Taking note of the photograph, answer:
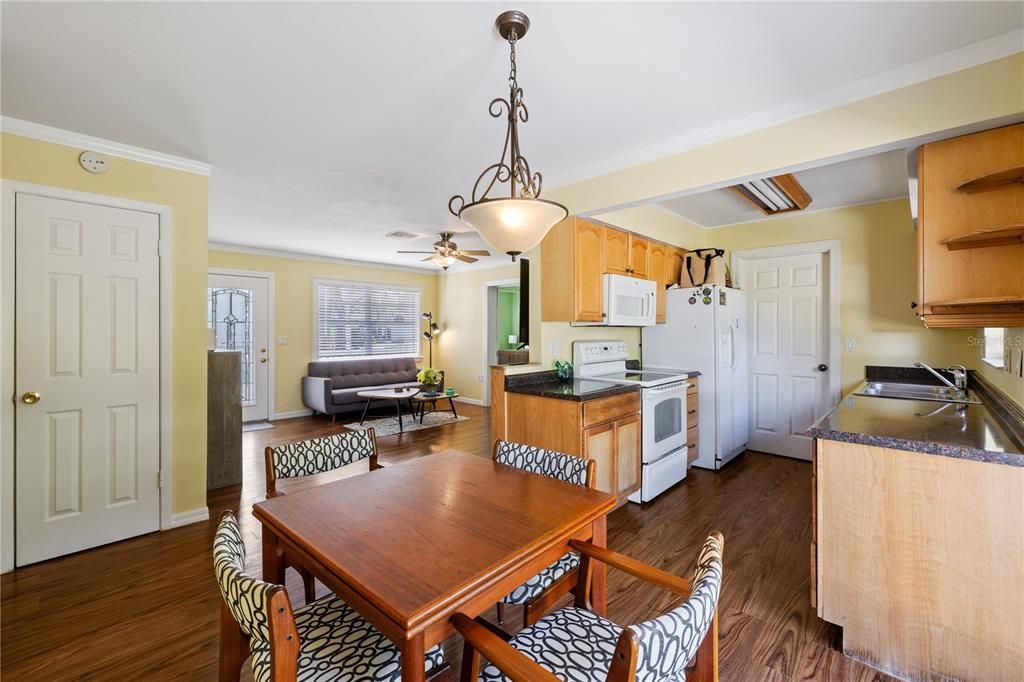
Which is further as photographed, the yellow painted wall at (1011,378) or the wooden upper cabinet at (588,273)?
the wooden upper cabinet at (588,273)

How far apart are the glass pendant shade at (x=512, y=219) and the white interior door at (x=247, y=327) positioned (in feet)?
18.1

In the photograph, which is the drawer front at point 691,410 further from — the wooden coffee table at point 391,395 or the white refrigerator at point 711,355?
the wooden coffee table at point 391,395

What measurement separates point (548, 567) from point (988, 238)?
2129mm

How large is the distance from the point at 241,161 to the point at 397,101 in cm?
147

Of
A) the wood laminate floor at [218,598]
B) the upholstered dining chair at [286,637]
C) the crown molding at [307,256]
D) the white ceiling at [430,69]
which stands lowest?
the wood laminate floor at [218,598]

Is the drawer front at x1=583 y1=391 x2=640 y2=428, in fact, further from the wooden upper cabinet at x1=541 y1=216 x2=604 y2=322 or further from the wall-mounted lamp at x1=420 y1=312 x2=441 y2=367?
the wall-mounted lamp at x1=420 y1=312 x2=441 y2=367

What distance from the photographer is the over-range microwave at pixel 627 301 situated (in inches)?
131

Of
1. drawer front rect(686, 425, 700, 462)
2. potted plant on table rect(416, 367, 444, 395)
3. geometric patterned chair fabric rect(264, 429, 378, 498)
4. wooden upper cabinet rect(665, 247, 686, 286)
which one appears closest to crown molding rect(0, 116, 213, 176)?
geometric patterned chair fabric rect(264, 429, 378, 498)

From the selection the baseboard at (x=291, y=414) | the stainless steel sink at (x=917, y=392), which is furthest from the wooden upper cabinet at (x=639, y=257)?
the baseboard at (x=291, y=414)

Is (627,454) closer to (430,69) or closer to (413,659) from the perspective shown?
(413,659)

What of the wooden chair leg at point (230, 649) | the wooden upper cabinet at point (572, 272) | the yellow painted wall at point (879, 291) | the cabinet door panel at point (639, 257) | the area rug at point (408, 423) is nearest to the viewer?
the wooden chair leg at point (230, 649)

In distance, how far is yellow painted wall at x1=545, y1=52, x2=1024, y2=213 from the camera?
1.67 m

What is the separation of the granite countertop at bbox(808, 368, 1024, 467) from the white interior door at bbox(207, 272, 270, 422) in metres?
6.34

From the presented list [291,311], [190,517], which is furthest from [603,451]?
[291,311]
